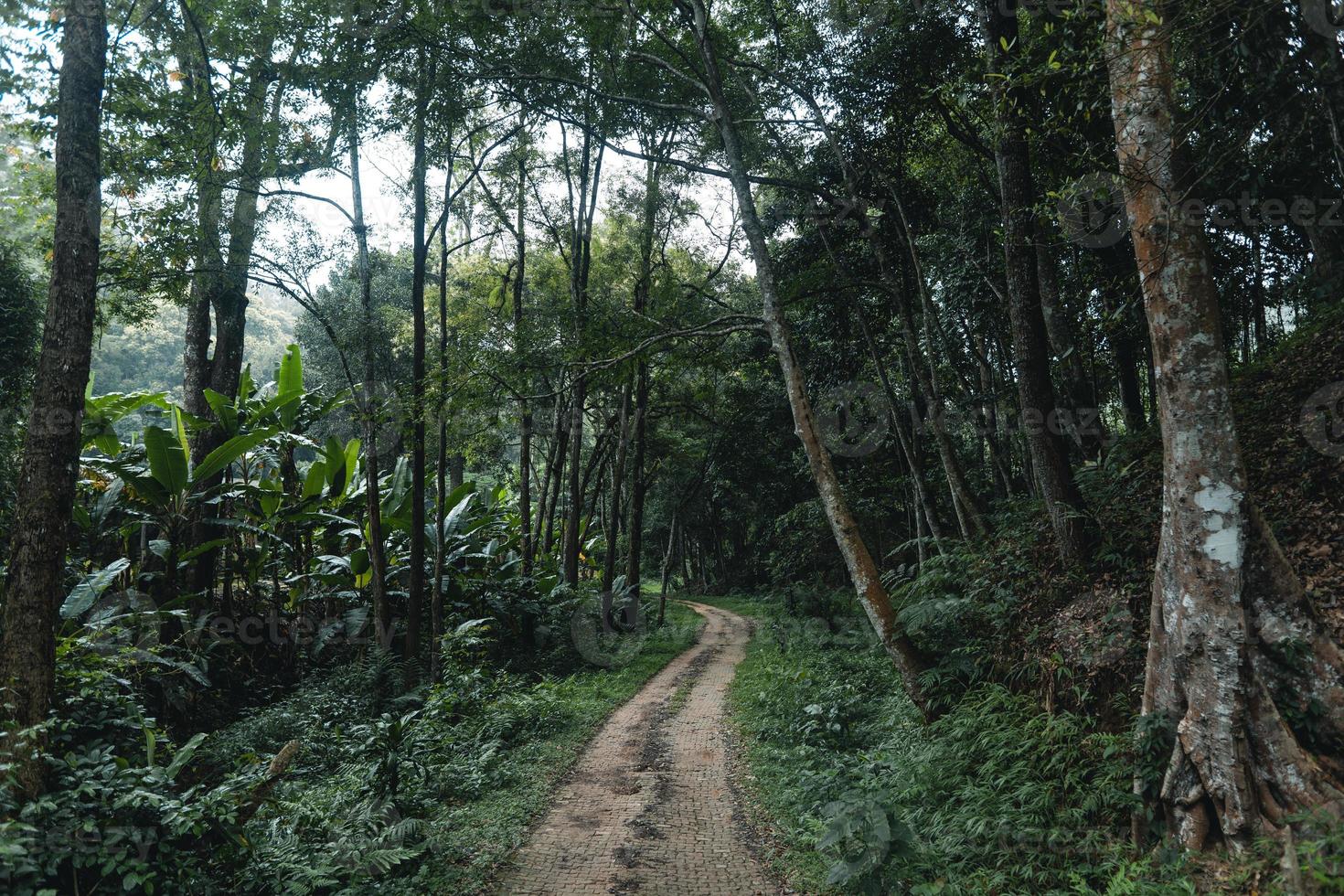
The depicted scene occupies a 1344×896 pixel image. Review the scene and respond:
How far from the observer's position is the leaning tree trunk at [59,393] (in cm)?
422

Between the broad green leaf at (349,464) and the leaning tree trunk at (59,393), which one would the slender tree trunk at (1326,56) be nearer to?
the leaning tree trunk at (59,393)

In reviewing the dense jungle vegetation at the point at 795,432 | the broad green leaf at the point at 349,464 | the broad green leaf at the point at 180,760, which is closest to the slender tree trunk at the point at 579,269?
the dense jungle vegetation at the point at 795,432

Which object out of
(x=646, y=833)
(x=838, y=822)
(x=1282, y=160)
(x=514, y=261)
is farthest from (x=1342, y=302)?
(x=514, y=261)

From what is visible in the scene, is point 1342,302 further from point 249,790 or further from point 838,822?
point 249,790

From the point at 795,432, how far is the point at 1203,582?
5499mm

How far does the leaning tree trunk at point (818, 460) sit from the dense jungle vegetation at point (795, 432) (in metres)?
0.05

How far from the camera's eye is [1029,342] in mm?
6895

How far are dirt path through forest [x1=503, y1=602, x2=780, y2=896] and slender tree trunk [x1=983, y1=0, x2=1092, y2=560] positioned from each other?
4125 mm

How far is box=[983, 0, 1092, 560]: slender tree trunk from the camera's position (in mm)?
6723

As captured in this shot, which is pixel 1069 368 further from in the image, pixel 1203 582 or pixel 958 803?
pixel 958 803

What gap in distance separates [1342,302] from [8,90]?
1208cm

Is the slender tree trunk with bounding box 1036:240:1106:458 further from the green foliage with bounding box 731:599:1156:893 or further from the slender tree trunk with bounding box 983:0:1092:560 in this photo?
the green foliage with bounding box 731:599:1156:893

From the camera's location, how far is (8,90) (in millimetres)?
5629

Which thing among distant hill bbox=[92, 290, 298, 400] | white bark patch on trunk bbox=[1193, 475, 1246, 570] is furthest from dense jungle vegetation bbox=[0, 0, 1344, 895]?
distant hill bbox=[92, 290, 298, 400]
